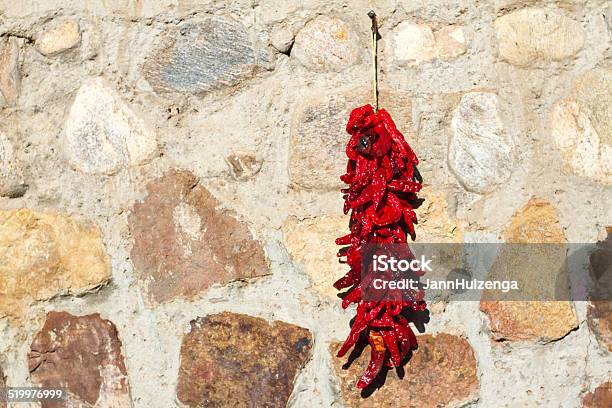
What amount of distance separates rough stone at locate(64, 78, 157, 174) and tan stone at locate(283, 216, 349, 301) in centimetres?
36

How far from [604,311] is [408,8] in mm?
689

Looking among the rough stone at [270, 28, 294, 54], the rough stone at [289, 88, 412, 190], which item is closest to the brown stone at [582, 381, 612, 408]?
the rough stone at [289, 88, 412, 190]

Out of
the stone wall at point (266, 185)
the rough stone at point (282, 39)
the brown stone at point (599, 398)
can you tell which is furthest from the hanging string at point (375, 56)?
the brown stone at point (599, 398)

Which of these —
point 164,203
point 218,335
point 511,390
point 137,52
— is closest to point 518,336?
point 511,390

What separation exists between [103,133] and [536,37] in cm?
88

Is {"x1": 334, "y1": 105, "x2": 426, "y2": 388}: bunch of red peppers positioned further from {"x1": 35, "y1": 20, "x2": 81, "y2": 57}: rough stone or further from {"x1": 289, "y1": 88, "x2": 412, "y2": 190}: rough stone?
{"x1": 35, "y1": 20, "x2": 81, "y2": 57}: rough stone

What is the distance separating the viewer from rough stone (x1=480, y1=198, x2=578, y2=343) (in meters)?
1.64

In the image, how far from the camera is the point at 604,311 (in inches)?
64.8

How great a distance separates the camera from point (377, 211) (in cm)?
159

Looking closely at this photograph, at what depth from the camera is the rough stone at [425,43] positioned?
5.45ft

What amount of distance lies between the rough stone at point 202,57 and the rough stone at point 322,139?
0.15 m

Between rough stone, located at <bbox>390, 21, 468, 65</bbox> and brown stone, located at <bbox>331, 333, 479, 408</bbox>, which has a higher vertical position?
rough stone, located at <bbox>390, 21, 468, 65</bbox>

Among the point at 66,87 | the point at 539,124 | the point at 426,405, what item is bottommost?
the point at 426,405

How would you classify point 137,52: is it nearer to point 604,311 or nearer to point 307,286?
point 307,286
